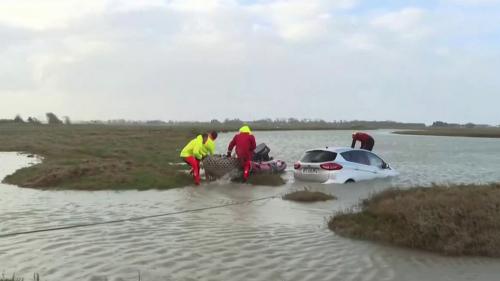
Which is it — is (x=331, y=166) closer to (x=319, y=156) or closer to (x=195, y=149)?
(x=319, y=156)

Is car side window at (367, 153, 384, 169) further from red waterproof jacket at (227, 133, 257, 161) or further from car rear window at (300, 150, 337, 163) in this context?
red waterproof jacket at (227, 133, 257, 161)

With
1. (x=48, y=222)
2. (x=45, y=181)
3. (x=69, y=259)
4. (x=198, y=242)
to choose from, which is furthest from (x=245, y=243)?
(x=45, y=181)

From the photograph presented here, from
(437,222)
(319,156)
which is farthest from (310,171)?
(437,222)

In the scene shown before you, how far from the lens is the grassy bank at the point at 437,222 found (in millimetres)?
8617

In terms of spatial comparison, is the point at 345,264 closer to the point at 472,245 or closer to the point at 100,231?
the point at 472,245

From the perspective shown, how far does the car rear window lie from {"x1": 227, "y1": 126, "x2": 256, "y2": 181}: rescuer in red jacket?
1.93 m

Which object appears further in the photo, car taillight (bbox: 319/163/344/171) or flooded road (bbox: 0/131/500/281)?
car taillight (bbox: 319/163/344/171)

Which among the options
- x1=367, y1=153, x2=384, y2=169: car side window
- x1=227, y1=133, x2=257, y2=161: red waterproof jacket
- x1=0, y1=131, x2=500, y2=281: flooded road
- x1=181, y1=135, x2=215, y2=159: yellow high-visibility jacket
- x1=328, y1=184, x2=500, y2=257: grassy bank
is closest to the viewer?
x1=0, y1=131, x2=500, y2=281: flooded road

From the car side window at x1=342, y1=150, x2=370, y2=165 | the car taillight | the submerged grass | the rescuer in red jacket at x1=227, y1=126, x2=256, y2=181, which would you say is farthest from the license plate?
the submerged grass

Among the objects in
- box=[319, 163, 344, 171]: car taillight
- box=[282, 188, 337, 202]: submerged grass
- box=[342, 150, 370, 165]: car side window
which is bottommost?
box=[282, 188, 337, 202]: submerged grass

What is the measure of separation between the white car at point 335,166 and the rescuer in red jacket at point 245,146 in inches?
68.9

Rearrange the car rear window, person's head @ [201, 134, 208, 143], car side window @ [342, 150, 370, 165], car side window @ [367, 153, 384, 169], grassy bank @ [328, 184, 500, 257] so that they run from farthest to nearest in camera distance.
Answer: car side window @ [367, 153, 384, 169], person's head @ [201, 134, 208, 143], car side window @ [342, 150, 370, 165], the car rear window, grassy bank @ [328, 184, 500, 257]

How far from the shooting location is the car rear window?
18.5 metres

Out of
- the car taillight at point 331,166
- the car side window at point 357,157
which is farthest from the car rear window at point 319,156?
the car side window at point 357,157
